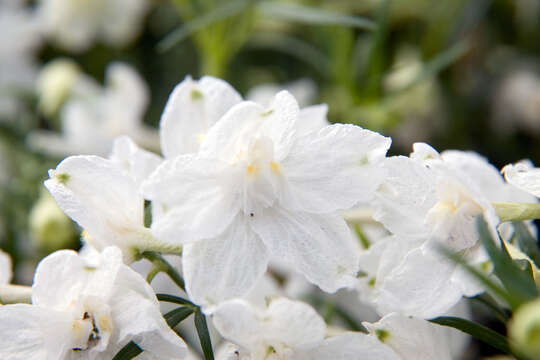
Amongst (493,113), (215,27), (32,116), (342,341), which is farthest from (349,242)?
(32,116)

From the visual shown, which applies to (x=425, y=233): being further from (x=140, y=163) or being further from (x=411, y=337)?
(x=140, y=163)

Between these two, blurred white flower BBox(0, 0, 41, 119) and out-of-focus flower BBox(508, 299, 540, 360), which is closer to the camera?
out-of-focus flower BBox(508, 299, 540, 360)

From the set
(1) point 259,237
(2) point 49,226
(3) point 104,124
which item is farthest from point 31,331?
(3) point 104,124

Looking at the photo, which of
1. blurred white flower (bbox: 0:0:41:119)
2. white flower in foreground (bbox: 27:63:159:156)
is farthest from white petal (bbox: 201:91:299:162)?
blurred white flower (bbox: 0:0:41:119)

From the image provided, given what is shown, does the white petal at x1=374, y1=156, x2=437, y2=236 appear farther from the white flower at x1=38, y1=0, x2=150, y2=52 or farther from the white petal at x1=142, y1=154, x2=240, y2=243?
the white flower at x1=38, y1=0, x2=150, y2=52

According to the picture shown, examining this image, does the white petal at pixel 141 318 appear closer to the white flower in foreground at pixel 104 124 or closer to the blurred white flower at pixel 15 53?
the white flower in foreground at pixel 104 124

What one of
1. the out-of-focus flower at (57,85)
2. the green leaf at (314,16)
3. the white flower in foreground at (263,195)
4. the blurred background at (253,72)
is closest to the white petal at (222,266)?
the white flower in foreground at (263,195)
